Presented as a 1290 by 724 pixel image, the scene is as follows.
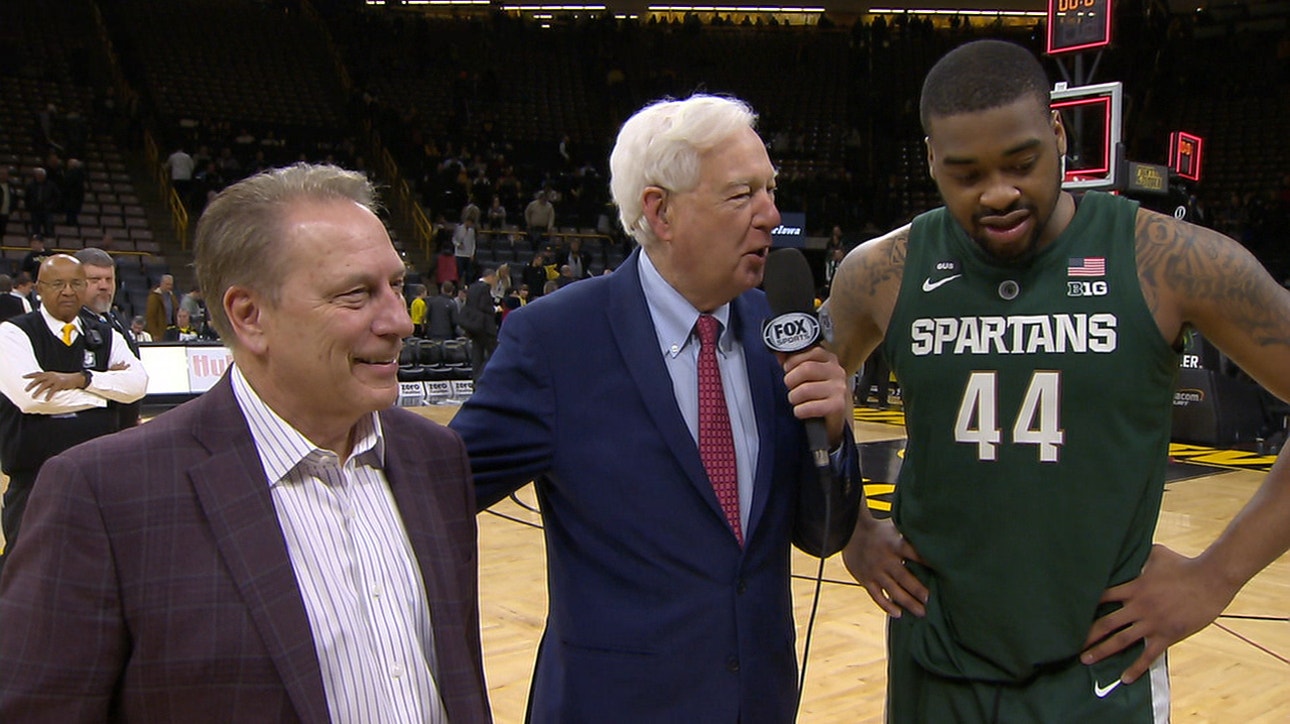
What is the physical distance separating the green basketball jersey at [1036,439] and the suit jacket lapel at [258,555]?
1026 mm

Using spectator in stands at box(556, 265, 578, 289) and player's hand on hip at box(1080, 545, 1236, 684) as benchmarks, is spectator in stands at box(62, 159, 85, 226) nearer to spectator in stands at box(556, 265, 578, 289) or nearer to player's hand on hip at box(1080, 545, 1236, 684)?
spectator in stands at box(556, 265, 578, 289)

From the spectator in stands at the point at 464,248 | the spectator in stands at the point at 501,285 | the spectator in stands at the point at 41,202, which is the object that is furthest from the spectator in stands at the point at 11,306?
the spectator in stands at the point at 464,248

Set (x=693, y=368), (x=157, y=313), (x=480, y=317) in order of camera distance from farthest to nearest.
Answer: (x=480, y=317)
(x=157, y=313)
(x=693, y=368)

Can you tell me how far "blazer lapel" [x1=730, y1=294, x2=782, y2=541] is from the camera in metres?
1.72

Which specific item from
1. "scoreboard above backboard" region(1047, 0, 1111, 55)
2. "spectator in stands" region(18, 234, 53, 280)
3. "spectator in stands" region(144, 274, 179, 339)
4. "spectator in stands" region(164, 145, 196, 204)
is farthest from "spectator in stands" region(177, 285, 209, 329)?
"scoreboard above backboard" region(1047, 0, 1111, 55)

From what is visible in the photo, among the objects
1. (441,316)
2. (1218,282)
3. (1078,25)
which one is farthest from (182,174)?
(1218,282)

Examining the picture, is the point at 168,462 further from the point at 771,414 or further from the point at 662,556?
the point at 771,414

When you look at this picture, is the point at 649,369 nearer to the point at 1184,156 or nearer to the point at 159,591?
the point at 159,591

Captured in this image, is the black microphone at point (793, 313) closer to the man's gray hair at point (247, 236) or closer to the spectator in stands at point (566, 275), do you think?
the man's gray hair at point (247, 236)

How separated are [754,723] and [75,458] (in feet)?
3.42

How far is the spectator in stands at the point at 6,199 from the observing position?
13875mm

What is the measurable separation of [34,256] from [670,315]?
12456mm

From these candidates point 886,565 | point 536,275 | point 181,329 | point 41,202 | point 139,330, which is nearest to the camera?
point 886,565

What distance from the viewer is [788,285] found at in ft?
5.57
